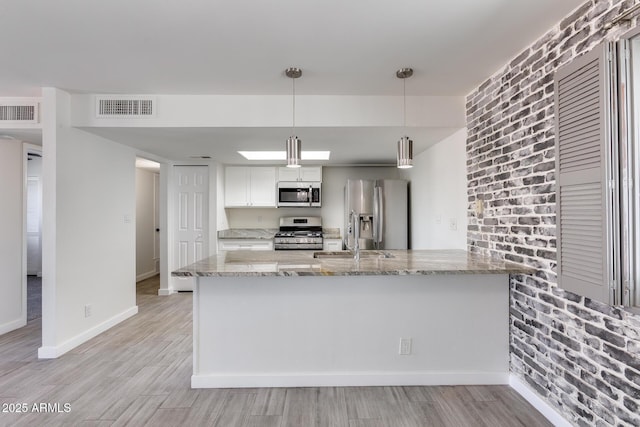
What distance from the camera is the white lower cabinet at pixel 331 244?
5316 millimetres

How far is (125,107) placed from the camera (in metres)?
3.03

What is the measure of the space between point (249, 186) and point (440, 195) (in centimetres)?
298

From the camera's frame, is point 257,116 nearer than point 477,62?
No

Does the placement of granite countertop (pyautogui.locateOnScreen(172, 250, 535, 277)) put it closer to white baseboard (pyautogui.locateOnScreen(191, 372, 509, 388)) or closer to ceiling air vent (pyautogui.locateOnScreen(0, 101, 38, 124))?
white baseboard (pyautogui.locateOnScreen(191, 372, 509, 388))

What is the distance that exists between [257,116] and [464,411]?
276 cm

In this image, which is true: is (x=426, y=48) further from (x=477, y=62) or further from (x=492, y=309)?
(x=492, y=309)

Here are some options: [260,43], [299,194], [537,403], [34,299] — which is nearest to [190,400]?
[537,403]

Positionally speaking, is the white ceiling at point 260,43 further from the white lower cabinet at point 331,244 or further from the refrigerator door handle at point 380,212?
the white lower cabinet at point 331,244

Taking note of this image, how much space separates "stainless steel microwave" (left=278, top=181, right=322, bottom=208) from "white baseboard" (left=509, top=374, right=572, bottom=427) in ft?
11.8

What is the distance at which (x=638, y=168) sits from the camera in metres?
1.50

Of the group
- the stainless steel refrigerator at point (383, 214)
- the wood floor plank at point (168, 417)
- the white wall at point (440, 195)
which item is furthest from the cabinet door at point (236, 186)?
the wood floor plank at point (168, 417)

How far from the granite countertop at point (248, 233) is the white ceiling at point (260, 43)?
2.31 metres

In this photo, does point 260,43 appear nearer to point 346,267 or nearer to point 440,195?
point 346,267

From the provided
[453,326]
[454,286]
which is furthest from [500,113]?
[453,326]
